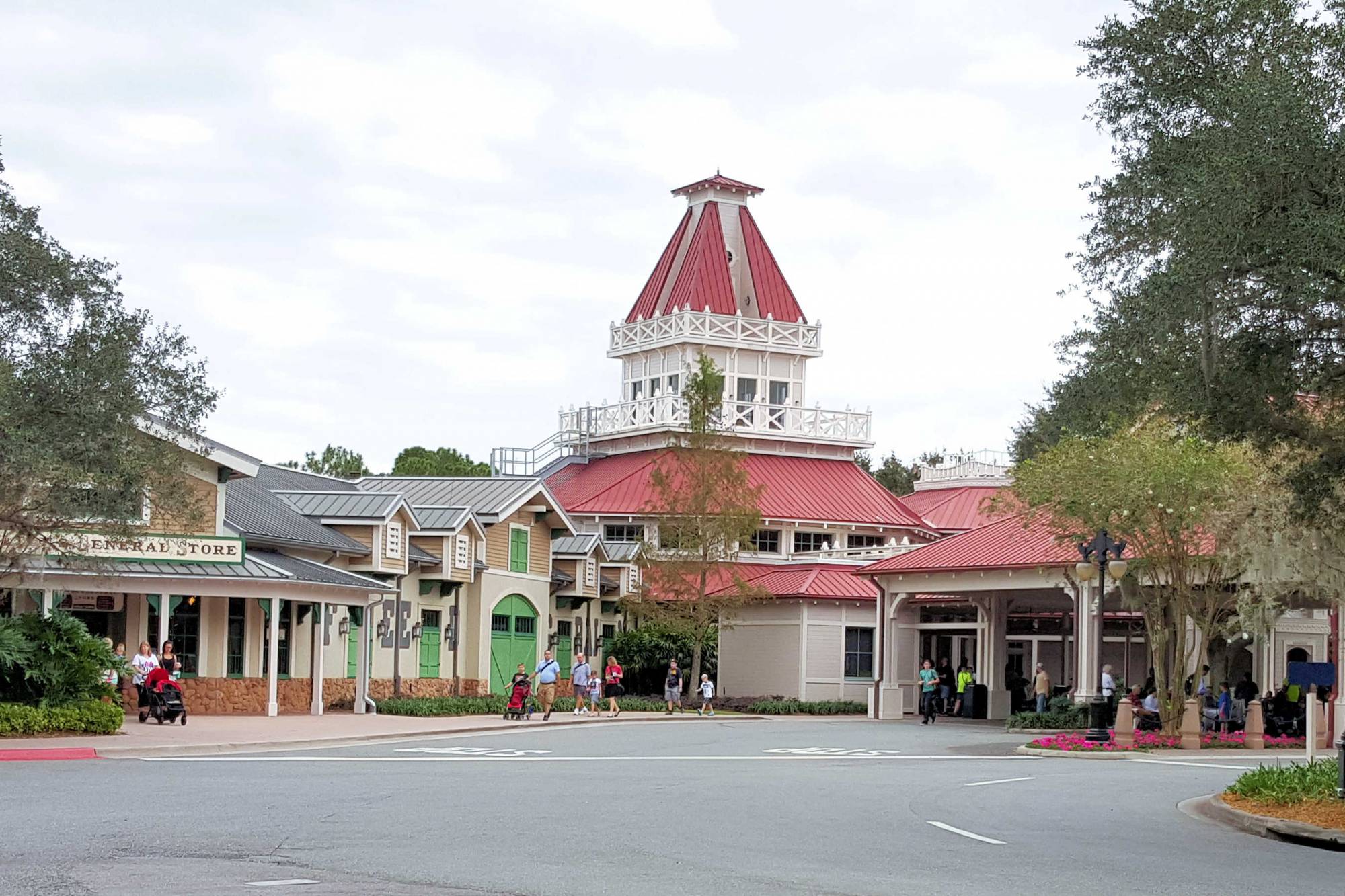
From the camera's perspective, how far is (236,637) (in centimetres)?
3734

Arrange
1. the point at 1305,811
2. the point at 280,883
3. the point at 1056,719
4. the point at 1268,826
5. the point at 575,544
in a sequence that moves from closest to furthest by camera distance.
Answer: the point at 280,883 < the point at 1268,826 < the point at 1305,811 < the point at 1056,719 < the point at 575,544

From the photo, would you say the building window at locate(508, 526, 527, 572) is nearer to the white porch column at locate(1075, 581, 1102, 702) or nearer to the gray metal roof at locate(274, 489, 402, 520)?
the gray metal roof at locate(274, 489, 402, 520)

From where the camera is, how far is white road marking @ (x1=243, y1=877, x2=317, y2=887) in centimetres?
1101

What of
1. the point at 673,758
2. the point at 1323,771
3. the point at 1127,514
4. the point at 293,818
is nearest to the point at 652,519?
the point at 1127,514

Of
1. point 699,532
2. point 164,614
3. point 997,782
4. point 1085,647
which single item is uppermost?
point 699,532

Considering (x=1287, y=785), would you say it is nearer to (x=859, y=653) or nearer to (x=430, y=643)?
(x=430, y=643)

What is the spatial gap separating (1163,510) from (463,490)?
22.5 metres

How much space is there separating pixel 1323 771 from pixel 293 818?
39.3 feet

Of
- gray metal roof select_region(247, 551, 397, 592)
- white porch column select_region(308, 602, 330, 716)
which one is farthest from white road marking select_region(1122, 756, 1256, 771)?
white porch column select_region(308, 602, 330, 716)

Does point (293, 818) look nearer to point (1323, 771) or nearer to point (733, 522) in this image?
point (1323, 771)

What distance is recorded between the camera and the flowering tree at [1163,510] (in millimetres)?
31703

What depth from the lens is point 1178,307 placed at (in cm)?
1520

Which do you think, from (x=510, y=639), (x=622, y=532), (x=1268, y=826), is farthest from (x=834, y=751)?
(x=622, y=532)

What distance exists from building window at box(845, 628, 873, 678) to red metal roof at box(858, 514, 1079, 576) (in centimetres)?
522
